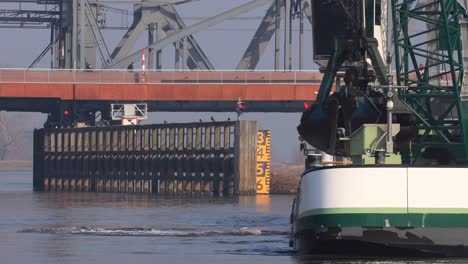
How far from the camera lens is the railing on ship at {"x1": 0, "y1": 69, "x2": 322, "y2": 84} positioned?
115625 mm

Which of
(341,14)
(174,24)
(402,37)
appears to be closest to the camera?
(341,14)

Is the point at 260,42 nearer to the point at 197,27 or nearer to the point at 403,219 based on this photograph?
the point at 197,27

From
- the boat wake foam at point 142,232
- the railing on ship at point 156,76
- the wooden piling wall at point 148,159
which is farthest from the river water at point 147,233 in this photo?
the railing on ship at point 156,76

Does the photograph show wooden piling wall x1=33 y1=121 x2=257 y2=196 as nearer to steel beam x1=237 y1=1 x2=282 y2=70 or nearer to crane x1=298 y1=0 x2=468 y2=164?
steel beam x1=237 y1=1 x2=282 y2=70

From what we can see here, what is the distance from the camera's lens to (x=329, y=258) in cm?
3881

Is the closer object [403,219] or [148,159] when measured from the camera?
[403,219]

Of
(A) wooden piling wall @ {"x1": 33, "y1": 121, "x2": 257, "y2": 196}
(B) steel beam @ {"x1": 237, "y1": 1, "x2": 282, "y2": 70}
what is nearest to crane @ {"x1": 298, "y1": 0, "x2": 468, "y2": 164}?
(A) wooden piling wall @ {"x1": 33, "y1": 121, "x2": 257, "y2": 196}

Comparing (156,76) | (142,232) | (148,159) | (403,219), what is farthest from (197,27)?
(403,219)

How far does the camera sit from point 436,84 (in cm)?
4722

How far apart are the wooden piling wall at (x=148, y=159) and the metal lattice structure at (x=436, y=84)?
Answer: 49705 mm

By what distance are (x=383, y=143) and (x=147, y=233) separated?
42.3 feet

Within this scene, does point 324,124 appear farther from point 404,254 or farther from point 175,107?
point 175,107

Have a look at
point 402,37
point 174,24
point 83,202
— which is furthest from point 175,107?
point 402,37

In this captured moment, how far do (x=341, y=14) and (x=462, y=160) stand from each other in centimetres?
568
